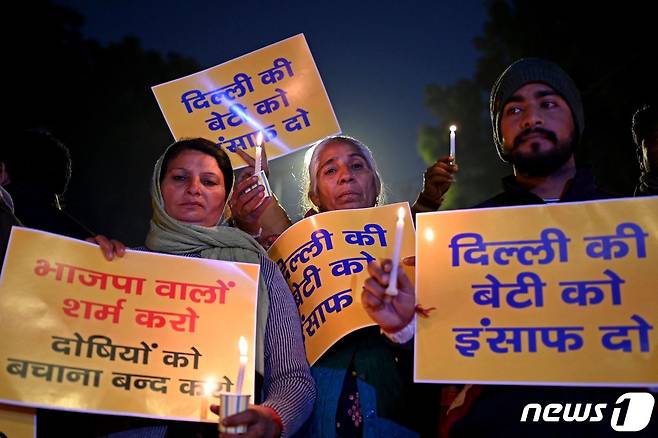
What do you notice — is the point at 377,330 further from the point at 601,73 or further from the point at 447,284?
the point at 601,73

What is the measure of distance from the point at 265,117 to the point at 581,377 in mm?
2621

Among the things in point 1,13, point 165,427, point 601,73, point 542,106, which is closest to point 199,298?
point 165,427

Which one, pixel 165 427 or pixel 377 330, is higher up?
pixel 377 330

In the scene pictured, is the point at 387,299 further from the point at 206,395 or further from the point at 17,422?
the point at 17,422

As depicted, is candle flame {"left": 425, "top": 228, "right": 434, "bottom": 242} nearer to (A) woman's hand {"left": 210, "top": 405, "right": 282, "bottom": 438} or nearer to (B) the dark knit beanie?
(B) the dark knit beanie

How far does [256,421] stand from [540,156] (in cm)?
152

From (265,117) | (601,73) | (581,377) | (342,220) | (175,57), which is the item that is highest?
(175,57)

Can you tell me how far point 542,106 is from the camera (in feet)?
10.0

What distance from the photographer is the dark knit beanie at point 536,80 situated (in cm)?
307

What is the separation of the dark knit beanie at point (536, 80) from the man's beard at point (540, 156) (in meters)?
0.14

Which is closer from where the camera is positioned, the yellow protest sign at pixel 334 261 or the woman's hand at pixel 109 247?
the woman's hand at pixel 109 247

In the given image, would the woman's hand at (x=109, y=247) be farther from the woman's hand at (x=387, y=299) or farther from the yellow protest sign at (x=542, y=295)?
the yellow protest sign at (x=542, y=295)

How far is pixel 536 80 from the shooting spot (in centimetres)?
307

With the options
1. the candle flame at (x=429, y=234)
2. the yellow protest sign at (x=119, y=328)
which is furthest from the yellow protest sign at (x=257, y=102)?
the candle flame at (x=429, y=234)
